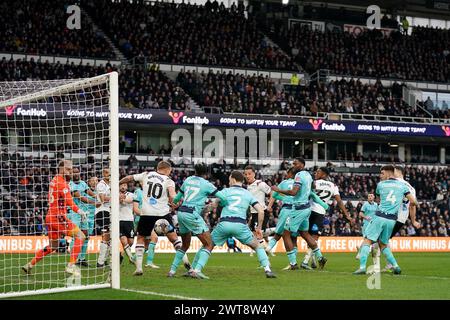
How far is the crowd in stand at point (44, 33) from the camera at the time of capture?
44.1 metres

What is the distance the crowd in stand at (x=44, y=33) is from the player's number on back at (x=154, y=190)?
29.6 metres

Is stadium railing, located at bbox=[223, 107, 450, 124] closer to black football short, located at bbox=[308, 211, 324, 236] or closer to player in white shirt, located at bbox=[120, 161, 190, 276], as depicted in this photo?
black football short, located at bbox=[308, 211, 324, 236]

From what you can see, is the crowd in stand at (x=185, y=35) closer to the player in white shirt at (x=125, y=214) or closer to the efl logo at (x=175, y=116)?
the efl logo at (x=175, y=116)

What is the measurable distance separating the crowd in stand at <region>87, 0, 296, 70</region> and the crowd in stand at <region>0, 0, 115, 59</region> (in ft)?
6.13

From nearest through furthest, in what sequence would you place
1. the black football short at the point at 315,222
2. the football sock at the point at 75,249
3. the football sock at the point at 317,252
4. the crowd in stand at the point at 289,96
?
the football sock at the point at 75,249 → the football sock at the point at 317,252 → the black football short at the point at 315,222 → the crowd in stand at the point at 289,96

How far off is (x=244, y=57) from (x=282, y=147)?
6.08 metres

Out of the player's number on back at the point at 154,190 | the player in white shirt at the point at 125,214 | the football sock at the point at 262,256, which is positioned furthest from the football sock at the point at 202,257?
the player in white shirt at the point at 125,214

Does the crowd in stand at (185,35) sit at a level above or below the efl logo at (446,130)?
above

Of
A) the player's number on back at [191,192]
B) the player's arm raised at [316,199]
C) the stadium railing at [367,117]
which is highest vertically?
the stadium railing at [367,117]

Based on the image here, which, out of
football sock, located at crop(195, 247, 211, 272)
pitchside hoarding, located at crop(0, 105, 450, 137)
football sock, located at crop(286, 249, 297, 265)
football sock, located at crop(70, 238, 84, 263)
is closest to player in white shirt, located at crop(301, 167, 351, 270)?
football sock, located at crop(286, 249, 297, 265)

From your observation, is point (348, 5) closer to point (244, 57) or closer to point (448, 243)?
point (244, 57)

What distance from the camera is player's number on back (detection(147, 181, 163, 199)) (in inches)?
631

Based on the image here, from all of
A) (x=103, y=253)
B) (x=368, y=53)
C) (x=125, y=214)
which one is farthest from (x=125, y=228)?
(x=368, y=53)

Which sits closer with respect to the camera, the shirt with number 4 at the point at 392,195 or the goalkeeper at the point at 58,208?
the goalkeeper at the point at 58,208
